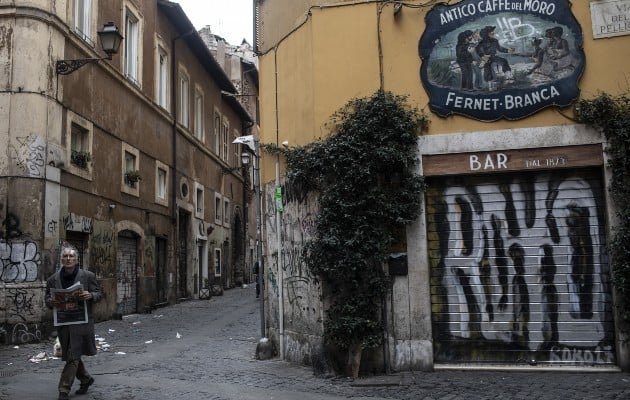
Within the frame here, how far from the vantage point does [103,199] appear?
1588 centimetres

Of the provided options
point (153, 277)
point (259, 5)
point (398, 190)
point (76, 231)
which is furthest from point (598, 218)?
point (153, 277)

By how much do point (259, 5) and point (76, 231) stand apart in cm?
701

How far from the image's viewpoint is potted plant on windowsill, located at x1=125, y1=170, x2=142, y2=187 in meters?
17.7

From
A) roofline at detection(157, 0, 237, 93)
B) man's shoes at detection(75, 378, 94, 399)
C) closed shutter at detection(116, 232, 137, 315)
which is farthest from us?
roofline at detection(157, 0, 237, 93)

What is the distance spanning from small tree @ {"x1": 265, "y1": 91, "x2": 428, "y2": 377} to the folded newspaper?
289cm

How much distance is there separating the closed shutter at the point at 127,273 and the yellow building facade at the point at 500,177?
33.0 ft

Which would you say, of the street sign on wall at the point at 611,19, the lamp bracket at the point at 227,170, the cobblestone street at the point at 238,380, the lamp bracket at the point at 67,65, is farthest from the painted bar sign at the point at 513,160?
the lamp bracket at the point at 227,170

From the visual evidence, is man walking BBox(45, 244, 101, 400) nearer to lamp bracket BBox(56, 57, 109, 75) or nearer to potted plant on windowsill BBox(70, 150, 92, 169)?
lamp bracket BBox(56, 57, 109, 75)

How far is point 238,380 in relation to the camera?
8.00 m

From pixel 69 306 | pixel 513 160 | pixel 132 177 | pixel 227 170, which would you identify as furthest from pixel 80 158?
pixel 227 170

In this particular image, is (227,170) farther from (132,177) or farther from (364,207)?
(364,207)

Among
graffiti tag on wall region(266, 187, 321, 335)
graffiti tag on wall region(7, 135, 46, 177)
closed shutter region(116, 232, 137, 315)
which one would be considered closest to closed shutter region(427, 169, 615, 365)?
graffiti tag on wall region(266, 187, 321, 335)

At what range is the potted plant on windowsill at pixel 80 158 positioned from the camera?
14312 millimetres

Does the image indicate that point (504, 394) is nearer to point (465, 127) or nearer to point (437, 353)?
point (437, 353)
